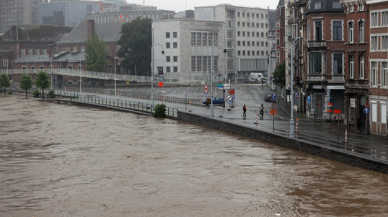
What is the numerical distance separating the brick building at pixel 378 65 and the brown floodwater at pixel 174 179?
9.38 metres

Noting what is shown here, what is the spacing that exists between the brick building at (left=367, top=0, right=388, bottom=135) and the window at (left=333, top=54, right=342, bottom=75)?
11182 mm

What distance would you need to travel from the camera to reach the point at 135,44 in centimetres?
14088

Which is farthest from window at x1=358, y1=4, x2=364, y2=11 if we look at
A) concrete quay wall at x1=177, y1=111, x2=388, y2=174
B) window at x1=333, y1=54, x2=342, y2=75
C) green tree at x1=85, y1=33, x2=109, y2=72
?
green tree at x1=85, y1=33, x2=109, y2=72

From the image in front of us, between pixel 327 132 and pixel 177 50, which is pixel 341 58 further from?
pixel 177 50

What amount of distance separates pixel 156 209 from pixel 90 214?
2868 mm

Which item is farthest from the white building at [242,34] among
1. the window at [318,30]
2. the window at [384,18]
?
the window at [384,18]

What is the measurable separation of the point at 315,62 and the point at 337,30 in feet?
12.5

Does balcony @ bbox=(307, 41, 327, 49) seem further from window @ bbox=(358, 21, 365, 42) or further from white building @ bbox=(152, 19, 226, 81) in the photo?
white building @ bbox=(152, 19, 226, 81)

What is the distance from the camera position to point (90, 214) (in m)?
23.7

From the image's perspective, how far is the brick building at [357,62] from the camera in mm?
45469

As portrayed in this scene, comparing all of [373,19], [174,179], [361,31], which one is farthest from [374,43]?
[174,179]

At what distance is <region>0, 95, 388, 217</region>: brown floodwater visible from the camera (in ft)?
81.0

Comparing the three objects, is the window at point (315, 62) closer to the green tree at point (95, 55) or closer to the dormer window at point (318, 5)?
the dormer window at point (318, 5)

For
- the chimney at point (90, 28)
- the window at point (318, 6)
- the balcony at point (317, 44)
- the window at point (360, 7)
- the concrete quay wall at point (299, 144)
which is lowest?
the concrete quay wall at point (299, 144)
